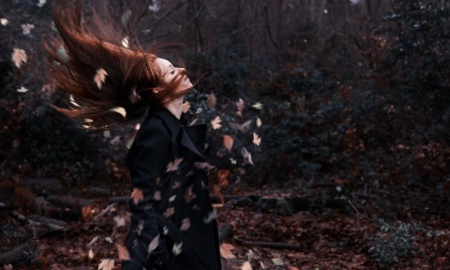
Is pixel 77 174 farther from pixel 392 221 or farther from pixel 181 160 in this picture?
pixel 181 160

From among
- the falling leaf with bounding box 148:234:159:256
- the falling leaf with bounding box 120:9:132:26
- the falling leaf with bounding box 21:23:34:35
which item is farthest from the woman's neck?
the falling leaf with bounding box 21:23:34:35

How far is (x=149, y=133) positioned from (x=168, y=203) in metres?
0.37

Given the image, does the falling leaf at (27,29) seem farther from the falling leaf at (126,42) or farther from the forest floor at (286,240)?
the falling leaf at (126,42)

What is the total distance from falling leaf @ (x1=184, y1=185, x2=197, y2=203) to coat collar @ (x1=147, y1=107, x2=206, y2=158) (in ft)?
0.65

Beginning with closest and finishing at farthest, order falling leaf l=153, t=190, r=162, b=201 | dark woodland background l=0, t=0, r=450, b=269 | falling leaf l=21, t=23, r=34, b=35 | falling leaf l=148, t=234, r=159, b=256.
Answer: falling leaf l=148, t=234, r=159, b=256 < falling leaf l=153, t=190, r=162, b=201 < dark woodland background l=0, t=0, r=450, b=269 < falling leaf l=21, t=23, r=34, b=35

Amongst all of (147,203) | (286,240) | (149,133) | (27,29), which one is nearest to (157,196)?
(147,203)

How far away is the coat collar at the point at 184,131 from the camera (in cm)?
348

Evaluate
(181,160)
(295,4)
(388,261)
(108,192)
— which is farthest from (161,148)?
(295,4)

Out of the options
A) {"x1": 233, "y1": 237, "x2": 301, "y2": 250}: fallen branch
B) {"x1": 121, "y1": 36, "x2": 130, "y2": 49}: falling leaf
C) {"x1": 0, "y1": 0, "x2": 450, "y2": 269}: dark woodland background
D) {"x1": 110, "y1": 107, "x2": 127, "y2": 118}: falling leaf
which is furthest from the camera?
{"x1": 0, "y1": 0, "x2": 450, "y2": 269}: dark woodland background

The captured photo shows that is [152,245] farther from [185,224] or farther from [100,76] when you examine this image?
[100,76]

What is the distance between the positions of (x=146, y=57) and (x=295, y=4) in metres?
22.0

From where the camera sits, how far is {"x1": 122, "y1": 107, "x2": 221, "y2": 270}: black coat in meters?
3.19

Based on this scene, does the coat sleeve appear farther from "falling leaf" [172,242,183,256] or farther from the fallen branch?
the fallen branch

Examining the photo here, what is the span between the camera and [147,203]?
3201mm
